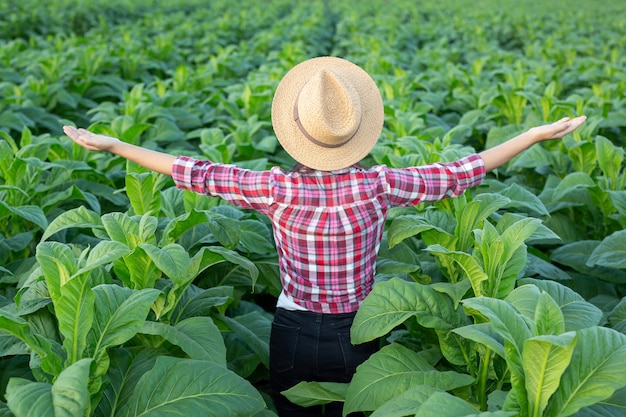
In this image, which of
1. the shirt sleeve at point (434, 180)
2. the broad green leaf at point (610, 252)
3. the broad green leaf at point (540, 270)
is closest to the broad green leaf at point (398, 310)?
the shirt sleeve at point (434, 180)

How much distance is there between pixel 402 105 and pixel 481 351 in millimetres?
3645

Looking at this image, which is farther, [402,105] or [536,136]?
[402,105]

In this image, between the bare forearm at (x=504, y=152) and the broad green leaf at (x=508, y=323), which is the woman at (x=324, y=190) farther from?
the broad green leaf at (x=508, y=323)

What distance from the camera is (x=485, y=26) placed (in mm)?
16969

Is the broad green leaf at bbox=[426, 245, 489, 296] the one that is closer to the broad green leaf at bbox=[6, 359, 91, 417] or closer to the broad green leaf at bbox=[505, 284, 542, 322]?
the broad green leaf at bbox=[505, 284, 542, 322]

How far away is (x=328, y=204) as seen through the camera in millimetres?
2436

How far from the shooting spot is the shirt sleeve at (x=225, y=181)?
248 cm

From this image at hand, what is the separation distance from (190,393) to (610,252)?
2010mm

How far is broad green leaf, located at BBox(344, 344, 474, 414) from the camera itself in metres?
2.20

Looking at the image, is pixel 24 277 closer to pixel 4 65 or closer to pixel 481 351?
pixel 481 351

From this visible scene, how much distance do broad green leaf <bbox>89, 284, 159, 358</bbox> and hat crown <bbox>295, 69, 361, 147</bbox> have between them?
76 cm

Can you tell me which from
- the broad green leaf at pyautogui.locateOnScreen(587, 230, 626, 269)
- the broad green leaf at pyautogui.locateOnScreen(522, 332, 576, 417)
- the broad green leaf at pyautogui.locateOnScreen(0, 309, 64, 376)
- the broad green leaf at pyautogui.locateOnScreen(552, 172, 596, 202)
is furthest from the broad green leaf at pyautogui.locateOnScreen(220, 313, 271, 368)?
the broad green leaf at pyautogui.locateOnScreen(552, 172, 596, 202)

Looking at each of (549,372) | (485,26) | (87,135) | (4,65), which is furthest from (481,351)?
(485,26)

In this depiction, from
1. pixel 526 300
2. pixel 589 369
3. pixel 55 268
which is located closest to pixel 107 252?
pixel 55 268
